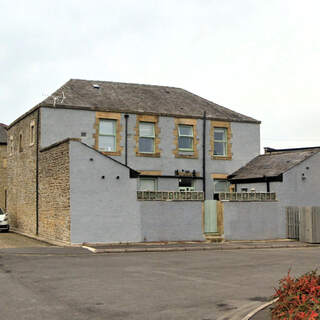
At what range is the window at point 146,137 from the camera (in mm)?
30281

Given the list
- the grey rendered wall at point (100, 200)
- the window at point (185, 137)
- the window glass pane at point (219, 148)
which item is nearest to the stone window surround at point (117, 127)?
the window at point (185, 137)

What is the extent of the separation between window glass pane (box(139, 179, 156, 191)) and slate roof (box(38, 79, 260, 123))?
Result: 13.3 ft

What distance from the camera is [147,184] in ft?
99.2

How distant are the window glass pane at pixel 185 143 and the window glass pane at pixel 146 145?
191 centimetres

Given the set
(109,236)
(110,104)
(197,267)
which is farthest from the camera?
(110,104)

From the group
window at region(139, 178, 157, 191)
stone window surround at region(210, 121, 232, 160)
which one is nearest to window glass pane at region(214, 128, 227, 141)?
stone window surround at region(210, 121, 232, 160)

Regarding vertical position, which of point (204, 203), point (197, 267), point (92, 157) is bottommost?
point (197, 267)

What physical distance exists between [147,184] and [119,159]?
7.74ft

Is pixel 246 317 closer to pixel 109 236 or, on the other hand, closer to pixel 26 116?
pixel 109 236

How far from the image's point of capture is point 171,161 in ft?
101

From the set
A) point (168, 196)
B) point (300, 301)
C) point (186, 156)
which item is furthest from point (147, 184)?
point (300, 301)

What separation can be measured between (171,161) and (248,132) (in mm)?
6149

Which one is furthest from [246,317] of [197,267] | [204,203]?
[204,203]

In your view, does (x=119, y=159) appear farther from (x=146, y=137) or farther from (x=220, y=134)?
(x=220, y=134)
